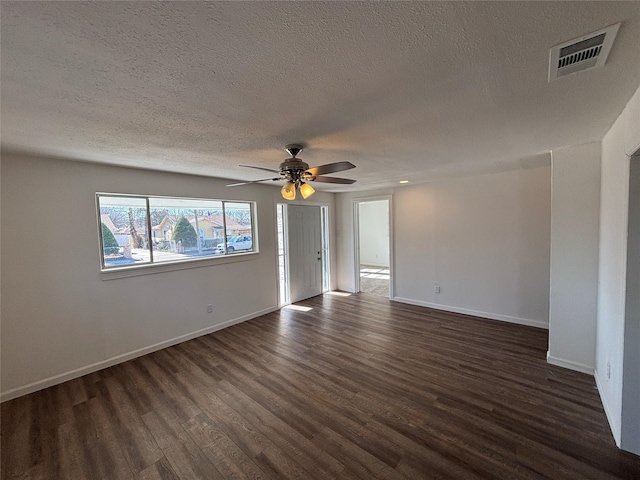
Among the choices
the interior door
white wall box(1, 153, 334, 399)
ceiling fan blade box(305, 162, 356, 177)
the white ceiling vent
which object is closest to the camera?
the white ceiling vent

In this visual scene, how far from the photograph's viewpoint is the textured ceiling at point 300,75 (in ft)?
3.03

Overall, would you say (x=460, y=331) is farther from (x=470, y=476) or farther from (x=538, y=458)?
(x=470, y=476)

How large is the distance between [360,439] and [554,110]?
266cm

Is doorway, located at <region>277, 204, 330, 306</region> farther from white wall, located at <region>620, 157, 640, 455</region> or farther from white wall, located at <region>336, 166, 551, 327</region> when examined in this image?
white wall, located at <region>620, 157, 640, 455</region>

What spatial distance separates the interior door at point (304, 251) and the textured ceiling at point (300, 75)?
2967mm

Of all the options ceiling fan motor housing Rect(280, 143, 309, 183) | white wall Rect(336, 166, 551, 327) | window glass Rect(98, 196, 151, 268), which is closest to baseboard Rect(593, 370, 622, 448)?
white wall Rect(336, 166, 551, 327)

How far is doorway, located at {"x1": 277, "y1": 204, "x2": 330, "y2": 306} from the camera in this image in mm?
5207

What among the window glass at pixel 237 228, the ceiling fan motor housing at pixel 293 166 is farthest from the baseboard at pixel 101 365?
the ceiling fan motor housing at pixel 293 166

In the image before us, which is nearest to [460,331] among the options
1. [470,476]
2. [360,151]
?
[470,476]

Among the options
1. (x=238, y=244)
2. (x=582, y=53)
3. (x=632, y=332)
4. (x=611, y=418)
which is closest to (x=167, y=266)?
(x=238, y=244)

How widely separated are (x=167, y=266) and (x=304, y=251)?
267cm

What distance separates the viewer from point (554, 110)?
177 centimetres

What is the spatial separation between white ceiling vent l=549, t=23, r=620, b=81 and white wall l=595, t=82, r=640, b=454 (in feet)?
2.09

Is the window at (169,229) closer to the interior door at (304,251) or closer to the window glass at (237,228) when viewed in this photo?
the window glass at (237,228)
